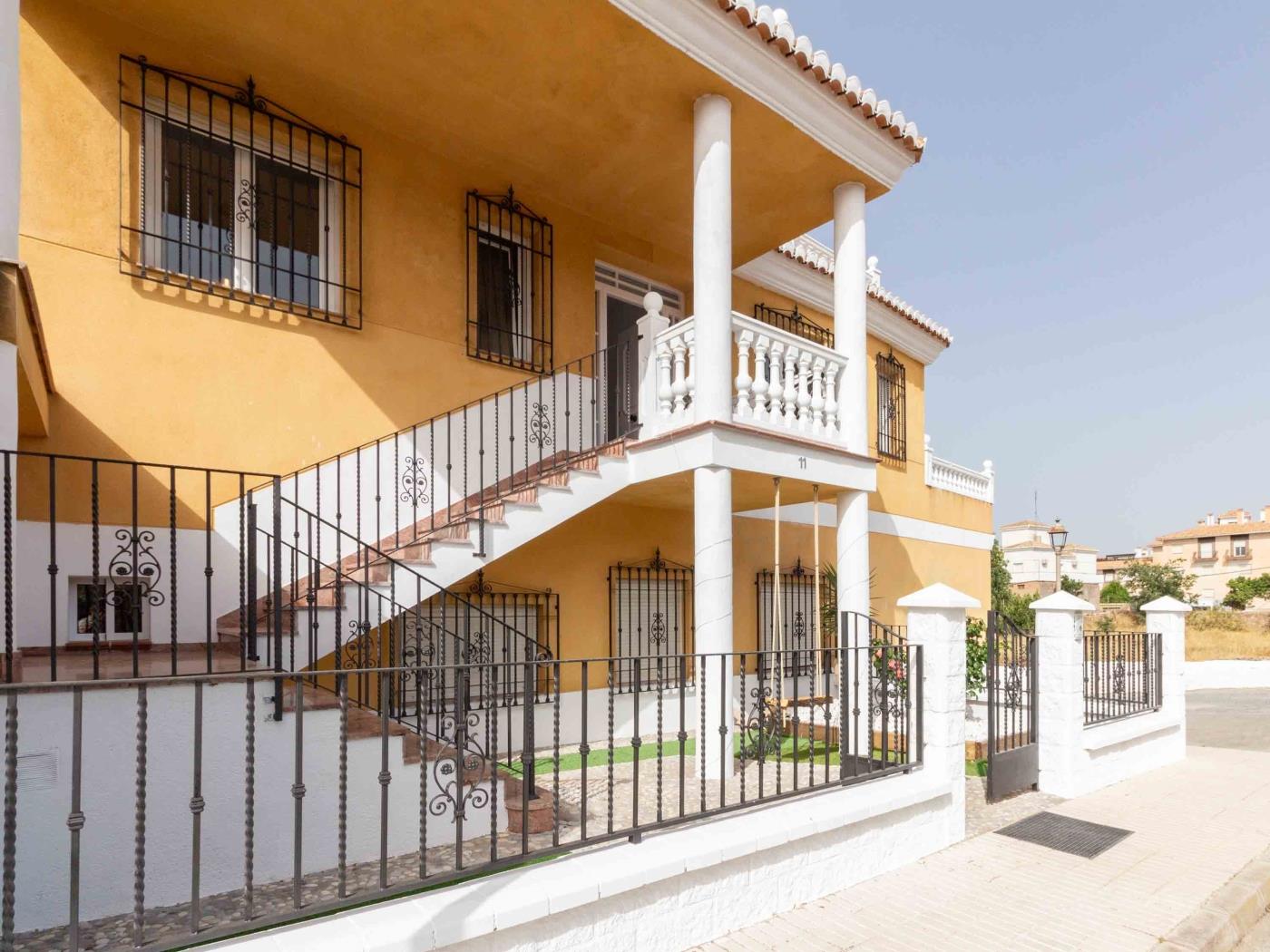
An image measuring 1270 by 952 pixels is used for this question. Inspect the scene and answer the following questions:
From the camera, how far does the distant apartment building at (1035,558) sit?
2199 inches

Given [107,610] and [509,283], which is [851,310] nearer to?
[509,283]

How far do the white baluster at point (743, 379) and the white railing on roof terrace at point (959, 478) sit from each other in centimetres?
868

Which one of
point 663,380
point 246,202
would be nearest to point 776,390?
point 663,380

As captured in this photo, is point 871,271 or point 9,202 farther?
point 871,271

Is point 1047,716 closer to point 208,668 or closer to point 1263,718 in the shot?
point 208,668

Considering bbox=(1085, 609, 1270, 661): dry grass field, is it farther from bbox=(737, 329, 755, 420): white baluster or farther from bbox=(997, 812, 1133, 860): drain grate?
bbox=(737, 329, 755, 420): white baluster

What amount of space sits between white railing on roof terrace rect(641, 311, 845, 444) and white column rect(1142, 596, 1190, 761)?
4497mm

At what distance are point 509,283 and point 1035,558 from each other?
2264 inches

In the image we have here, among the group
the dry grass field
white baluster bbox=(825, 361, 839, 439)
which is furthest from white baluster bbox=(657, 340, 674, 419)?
the dry grass field

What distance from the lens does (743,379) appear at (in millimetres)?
7133

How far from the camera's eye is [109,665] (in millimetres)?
4824

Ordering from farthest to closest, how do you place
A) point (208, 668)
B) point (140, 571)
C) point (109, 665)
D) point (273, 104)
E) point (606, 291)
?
point (606, 291)
point (273, 104)
point (140, 571)
point (109, 665)
point (208, 668)

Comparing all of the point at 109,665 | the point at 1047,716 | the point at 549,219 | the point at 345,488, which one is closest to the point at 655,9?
the point at 549,219

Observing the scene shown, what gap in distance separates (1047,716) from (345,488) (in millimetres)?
6581
